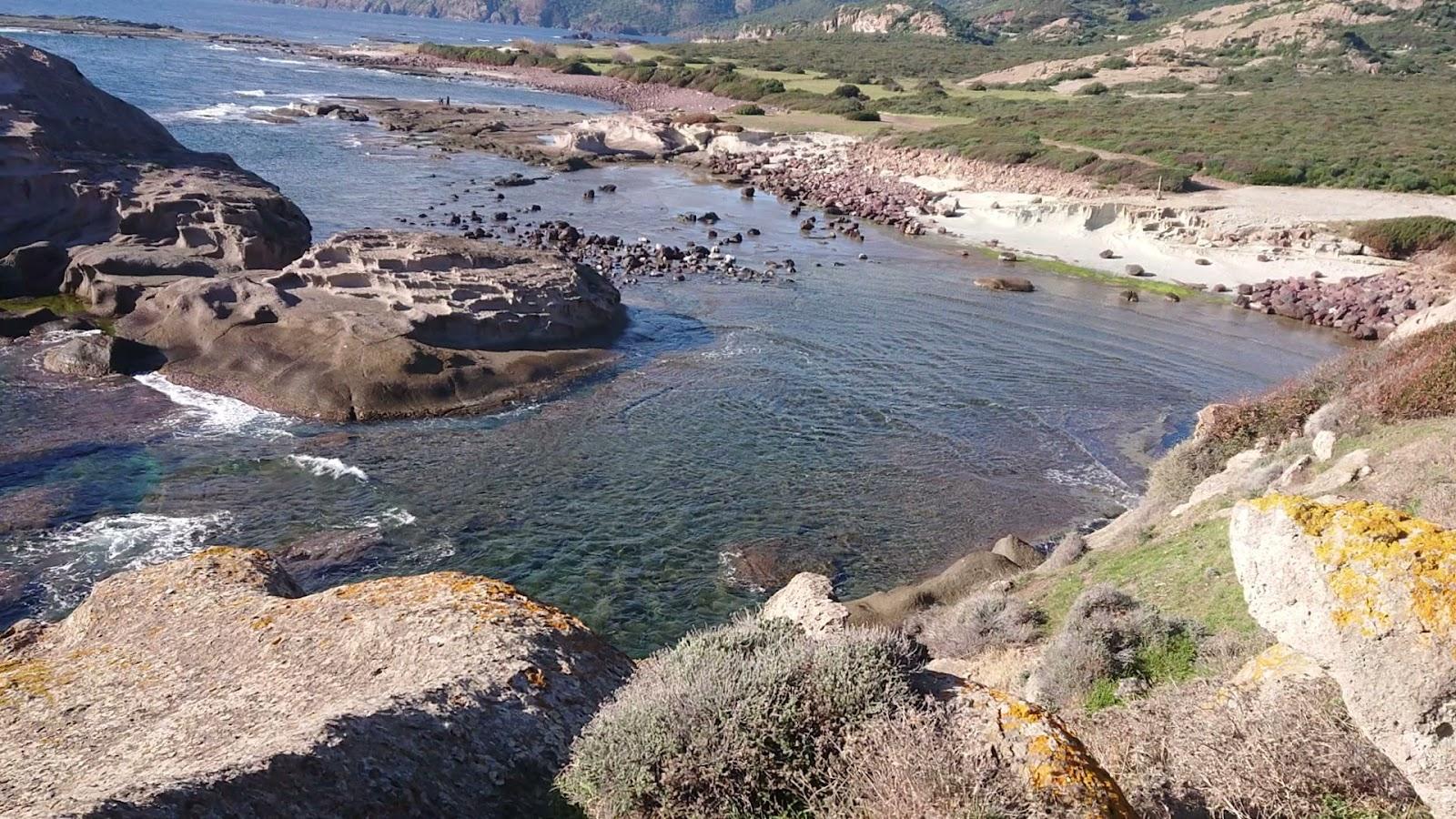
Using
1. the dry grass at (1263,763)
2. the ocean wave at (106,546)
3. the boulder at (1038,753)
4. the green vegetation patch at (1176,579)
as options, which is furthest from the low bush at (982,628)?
the ocean wave at (106,546)

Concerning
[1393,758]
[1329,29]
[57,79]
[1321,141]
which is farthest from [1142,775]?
[1329,29]

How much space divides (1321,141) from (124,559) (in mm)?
66683

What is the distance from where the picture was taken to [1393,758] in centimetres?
584

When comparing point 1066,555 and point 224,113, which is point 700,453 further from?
point 224,113

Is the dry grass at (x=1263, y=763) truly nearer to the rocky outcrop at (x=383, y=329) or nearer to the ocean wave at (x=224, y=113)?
the rocky outcrop at (x=383, y=329)

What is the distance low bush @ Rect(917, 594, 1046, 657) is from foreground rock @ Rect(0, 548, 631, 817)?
19.5 feet

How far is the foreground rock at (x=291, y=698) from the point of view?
19.4 ft

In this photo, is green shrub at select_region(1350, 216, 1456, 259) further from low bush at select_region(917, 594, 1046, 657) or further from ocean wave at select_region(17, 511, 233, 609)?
ocean wave at select_region(17, 511, 233, 609)

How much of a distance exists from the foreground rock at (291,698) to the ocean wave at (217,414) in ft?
41.3

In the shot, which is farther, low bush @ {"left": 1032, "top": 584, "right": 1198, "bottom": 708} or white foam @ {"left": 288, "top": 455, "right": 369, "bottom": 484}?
white foam @ {"left": 288, "top": 455, "right": 369, "bottom": 484}

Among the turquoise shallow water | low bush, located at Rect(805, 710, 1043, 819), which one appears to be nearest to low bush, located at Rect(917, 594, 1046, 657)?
the turquoise shallow water

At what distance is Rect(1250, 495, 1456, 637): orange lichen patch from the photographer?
5.80 meters

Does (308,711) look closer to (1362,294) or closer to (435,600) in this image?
(435,600)

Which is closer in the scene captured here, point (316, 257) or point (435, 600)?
point (435, 600)
